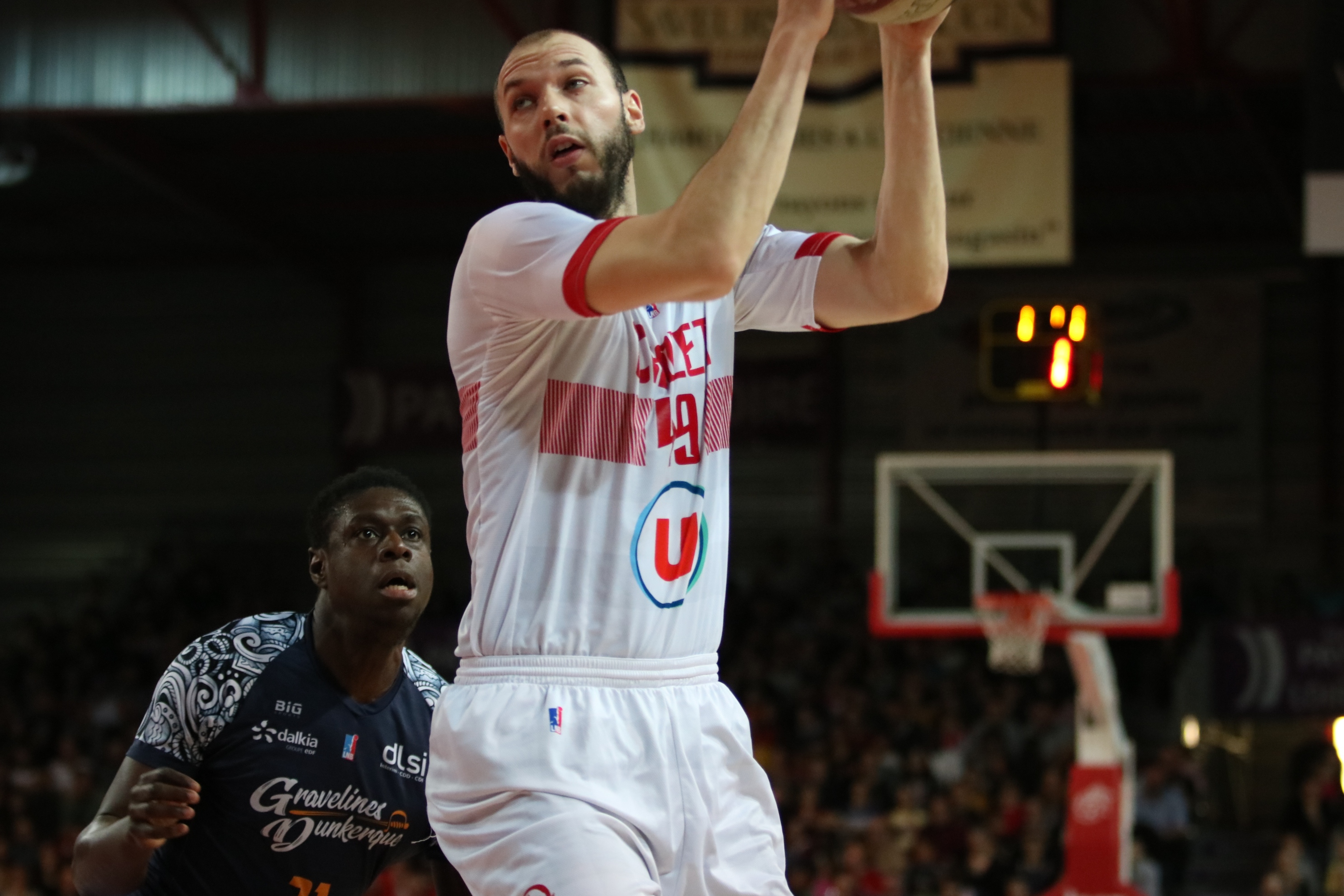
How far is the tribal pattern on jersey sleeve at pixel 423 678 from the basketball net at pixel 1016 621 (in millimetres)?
7195

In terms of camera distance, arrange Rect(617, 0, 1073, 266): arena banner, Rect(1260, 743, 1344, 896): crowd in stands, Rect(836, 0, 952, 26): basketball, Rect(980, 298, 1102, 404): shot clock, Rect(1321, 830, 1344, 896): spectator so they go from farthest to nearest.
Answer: Rect(1260, 743, 1344, 896): crowd in stands < Rect(1321, 830, 1344, 896): spectator < Rect(617, 0, 1073, 266): arena banner < Rect(980, 298, 1102, 404): shot clock < Rect(836, 0, 952, 26): basketball

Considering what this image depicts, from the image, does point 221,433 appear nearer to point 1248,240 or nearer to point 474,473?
point 1248,240

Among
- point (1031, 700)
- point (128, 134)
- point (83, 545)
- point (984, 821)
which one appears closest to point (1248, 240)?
point (1031, 700)

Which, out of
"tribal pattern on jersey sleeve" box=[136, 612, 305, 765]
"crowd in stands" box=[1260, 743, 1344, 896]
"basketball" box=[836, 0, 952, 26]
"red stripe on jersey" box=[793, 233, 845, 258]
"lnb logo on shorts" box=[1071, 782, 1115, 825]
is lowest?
"crowd in stands" box=[1260, 743, 1344, 896]

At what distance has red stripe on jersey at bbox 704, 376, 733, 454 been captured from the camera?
331cm

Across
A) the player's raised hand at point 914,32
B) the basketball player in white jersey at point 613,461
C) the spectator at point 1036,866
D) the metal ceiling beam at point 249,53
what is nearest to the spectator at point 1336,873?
the spectator at point 1036,866

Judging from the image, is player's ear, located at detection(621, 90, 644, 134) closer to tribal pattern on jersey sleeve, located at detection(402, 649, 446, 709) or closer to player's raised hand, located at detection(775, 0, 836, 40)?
player's raised hand, located at detection(775, 0, 836, 40)

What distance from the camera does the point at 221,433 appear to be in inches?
934

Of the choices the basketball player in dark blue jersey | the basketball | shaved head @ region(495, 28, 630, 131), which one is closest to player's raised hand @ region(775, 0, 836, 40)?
the basketball

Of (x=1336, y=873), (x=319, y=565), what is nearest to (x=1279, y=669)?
(x=1336, y=873)

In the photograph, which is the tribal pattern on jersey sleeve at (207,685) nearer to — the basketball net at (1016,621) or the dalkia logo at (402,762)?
the dalkia logo at (402,762)

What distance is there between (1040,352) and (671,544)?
24.4ft

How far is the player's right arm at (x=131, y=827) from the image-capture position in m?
4.12

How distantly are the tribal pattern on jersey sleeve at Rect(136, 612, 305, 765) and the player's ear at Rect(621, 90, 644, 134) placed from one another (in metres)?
2.03
